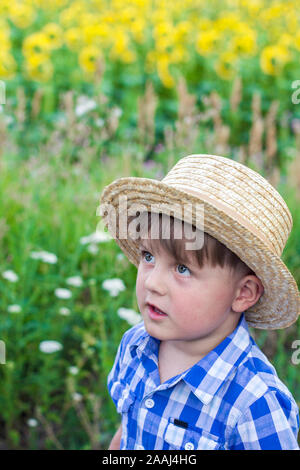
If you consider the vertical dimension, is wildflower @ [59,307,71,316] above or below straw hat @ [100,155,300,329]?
below

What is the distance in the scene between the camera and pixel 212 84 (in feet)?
16.9

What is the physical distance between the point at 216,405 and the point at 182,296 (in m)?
0.27

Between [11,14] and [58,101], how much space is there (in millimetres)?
1203

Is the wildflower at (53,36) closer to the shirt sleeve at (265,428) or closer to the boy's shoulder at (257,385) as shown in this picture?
the boy's shoulder at (257,385)

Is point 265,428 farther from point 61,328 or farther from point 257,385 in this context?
point 61,328

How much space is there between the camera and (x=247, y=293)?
1412 millimetres

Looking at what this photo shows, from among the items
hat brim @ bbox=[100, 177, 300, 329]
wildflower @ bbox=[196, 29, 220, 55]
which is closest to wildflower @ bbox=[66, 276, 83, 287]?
hat brim @ bbox=[100, 177, 300, 329]

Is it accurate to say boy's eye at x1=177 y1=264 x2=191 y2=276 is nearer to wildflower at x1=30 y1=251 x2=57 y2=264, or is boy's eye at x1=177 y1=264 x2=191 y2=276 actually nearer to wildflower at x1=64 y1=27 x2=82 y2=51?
wildflower at x1=30 y1=251 x2=57 y2=264

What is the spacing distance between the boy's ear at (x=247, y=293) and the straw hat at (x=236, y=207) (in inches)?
0.9

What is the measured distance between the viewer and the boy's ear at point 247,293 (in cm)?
139

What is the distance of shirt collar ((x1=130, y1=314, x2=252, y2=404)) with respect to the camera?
1.34 metres

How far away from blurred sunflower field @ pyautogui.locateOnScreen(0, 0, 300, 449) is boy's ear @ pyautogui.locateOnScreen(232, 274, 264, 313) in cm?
83
